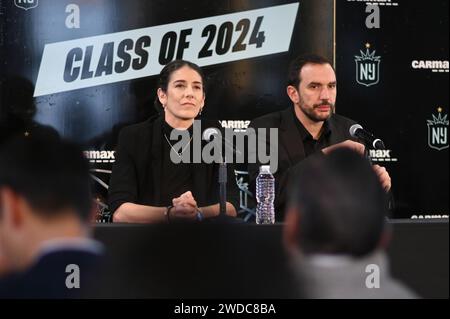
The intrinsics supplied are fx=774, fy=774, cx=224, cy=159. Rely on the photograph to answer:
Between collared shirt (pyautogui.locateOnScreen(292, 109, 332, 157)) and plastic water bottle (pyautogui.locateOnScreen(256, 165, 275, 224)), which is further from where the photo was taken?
collared shirt (pyautogui.locateOnScreen(292, 109, 332, 157))

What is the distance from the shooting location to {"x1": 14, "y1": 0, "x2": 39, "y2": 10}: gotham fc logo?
4.61 metres

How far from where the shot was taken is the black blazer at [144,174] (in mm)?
4039

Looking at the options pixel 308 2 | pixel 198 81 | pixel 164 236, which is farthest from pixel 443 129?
pixel 164 236

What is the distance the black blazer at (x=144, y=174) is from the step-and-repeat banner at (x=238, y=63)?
468 mm

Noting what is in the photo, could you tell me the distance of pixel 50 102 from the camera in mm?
4656

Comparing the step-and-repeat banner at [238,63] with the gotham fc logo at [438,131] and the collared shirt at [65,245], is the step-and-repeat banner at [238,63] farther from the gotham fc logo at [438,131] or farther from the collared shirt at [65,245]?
the collared shirt at [65,245]

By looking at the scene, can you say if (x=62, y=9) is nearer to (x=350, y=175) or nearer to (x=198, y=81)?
(x=198, y=81)

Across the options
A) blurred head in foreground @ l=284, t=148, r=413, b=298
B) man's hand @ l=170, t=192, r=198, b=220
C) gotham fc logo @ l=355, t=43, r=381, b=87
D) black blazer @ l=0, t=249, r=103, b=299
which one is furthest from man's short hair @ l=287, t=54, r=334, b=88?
black blazer @ l=0, t=249, r=103, b=299

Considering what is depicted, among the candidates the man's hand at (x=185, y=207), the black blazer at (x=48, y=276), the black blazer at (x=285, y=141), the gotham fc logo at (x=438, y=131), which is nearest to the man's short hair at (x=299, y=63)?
the black blazer at (x=285, y=141)

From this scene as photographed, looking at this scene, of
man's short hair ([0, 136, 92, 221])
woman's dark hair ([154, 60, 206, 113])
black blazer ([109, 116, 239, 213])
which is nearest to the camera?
man's short hair ([0, 136, 92, 221])

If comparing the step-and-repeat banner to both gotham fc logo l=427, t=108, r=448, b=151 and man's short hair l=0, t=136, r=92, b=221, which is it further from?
man's short hair l=0, t=136, r=92, b=221

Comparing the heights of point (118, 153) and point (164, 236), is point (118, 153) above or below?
above

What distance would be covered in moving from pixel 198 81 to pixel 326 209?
3.10 m

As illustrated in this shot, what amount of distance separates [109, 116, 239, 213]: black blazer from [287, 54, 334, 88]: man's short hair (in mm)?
779
